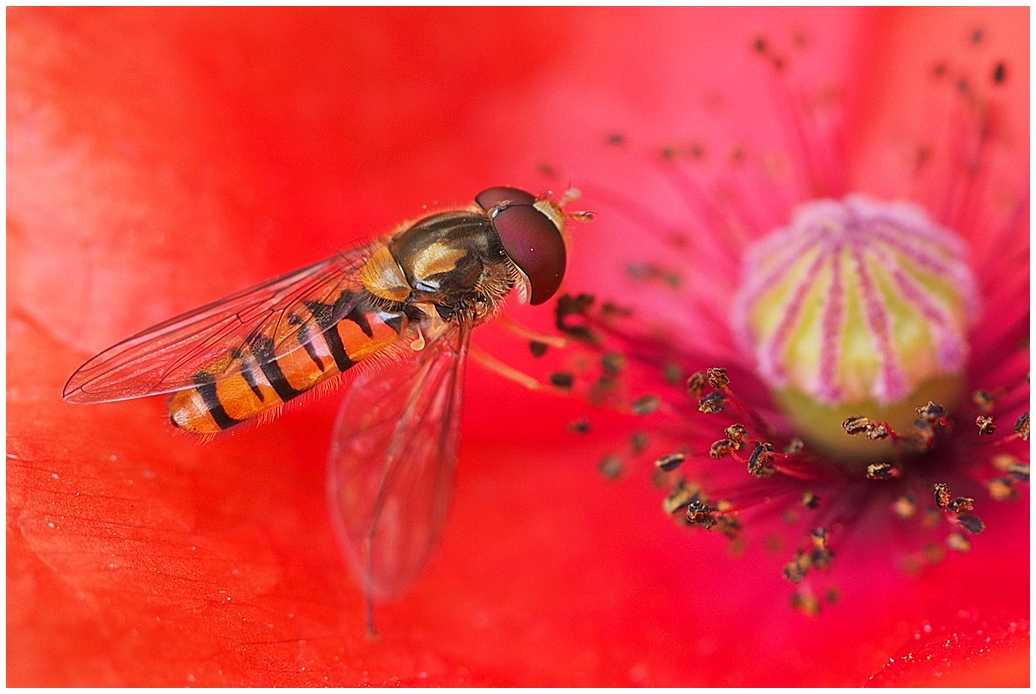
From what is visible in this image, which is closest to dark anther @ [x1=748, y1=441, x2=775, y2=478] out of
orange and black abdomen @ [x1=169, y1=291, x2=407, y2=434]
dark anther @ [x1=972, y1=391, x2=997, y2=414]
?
dark anther @ [x1=972, y1=391, x2=997, y2=414]

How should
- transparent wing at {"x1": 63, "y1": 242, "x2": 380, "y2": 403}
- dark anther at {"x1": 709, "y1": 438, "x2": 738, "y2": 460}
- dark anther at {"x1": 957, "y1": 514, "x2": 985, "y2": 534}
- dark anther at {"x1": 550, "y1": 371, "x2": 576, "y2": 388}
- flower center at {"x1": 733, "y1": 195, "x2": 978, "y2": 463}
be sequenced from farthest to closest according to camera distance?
dark anther at {"x1": 550, "y1": 371, "x2": 576, "y2": 388} < flower center at {"x1": 733, "y1": 195, "x2": 978, "y2": 463} < dark anther at {"x1": 709, "y1": 438, "x2": 738, "y2": 460} < dark anther at {"x1": 957, "y1": 514, "x2": 985, "y2": 534} < transparent wing at {"x1": 63, "y1": 242, "x2": 380, "y2": 403}

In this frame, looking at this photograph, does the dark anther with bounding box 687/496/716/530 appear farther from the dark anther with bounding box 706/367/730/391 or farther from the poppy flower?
the poppy flower

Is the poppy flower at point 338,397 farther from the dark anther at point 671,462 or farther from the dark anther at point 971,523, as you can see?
the dark anther at point 671,462

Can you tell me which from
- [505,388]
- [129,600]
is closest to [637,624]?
[505,388]

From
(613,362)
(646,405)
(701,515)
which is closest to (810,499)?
(701,515)

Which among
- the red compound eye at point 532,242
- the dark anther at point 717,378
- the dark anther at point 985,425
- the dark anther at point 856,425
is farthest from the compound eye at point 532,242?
the dark anther at point 985,425

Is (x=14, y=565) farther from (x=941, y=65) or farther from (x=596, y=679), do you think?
(x=941, y=65)
